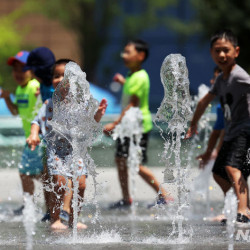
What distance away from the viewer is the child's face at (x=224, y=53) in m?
4.98

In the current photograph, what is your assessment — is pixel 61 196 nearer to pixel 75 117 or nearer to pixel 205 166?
pixel 75 117

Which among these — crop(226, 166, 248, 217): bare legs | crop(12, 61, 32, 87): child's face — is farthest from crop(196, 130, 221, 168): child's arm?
crop(12, 61, 32, 87): child's face

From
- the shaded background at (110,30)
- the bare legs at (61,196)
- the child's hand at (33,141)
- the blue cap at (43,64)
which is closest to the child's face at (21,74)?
the blue cap at (43,64)

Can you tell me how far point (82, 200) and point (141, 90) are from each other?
5.89 ft

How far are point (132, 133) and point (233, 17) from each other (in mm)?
8606

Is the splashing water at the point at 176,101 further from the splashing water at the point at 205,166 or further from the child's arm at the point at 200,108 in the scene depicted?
the splashing water at the point at 205,166

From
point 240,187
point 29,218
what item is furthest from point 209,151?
point 29,218

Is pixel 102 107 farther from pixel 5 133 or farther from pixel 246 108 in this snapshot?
pixel 5 133

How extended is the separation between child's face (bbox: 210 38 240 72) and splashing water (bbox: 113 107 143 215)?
1281 mm

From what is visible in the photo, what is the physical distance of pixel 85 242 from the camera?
161 inches

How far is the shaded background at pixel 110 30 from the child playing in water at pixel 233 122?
9.89 meters

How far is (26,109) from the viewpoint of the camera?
19.0 feet

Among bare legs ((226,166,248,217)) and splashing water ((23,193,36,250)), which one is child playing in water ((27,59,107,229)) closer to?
splashing water ((23,193,36,250))

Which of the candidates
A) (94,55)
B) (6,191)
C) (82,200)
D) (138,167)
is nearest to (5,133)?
(6,191)
